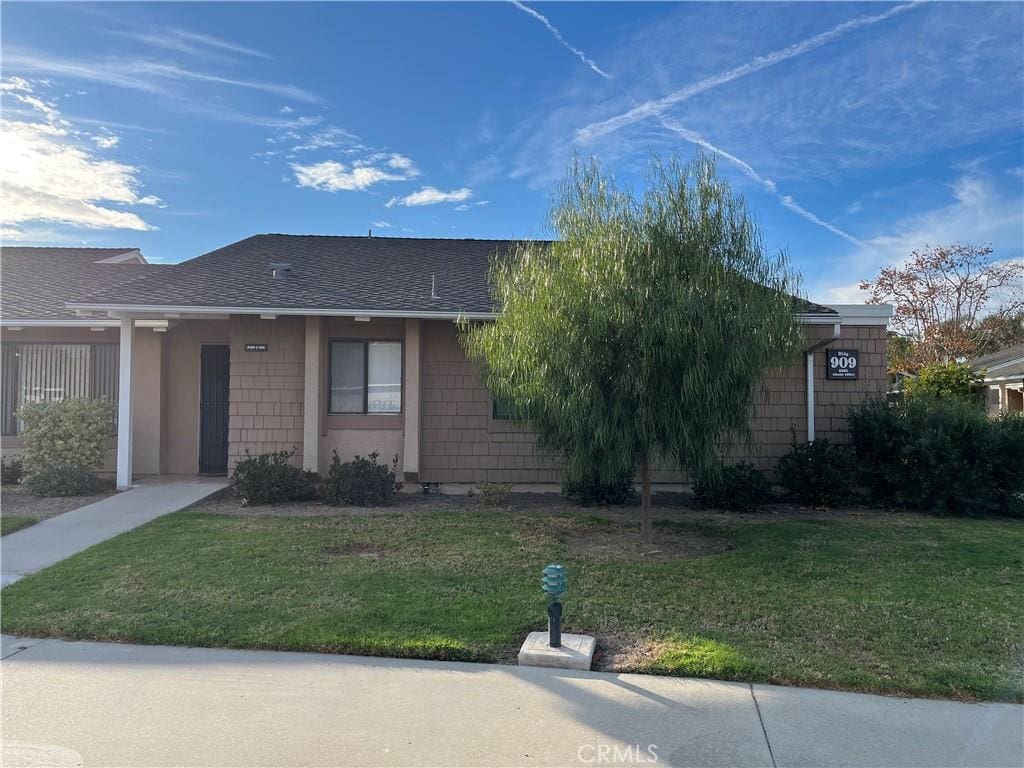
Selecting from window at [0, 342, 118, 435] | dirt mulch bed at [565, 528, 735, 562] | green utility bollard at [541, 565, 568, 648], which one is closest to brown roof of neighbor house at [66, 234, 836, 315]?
window at [0, 342, 118, 435]

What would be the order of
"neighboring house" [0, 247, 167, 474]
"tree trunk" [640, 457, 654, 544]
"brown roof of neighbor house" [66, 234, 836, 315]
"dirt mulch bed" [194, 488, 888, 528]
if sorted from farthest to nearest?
1. "neighboring house" [0, 247, 167, 474]
2. "brown roof of neighbor house" [66, 234, 836, 315]
3. "dirt mulch bed" [194, 488, 888, 528]
4. "tree trunk" [640, 457, 654, 544]

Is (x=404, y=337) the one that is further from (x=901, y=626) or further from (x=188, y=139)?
(x=901, y=626)

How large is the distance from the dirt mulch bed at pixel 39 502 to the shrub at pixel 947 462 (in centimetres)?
1143

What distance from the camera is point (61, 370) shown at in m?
12.7

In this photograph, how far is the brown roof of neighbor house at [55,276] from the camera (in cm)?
1230

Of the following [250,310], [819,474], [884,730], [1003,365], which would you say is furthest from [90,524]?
[1003,365]

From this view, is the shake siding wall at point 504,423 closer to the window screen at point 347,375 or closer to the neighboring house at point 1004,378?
the window screen at point 347,375

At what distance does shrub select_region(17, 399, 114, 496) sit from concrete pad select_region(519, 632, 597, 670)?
8.86 m

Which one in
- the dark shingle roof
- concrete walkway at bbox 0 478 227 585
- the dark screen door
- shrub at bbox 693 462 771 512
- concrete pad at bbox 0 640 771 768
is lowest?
concrete pad at bbox 0 640 771 768

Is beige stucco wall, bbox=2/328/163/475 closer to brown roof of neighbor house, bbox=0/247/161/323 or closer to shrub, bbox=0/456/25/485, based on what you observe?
shrub, bbox=0/456/25/485

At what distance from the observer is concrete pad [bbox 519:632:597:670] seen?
483cm

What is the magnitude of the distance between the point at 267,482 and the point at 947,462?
381 inches

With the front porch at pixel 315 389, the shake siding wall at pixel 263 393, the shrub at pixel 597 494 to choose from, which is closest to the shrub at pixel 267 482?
the front porch at pixel 315 389

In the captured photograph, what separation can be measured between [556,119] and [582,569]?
8.30m
